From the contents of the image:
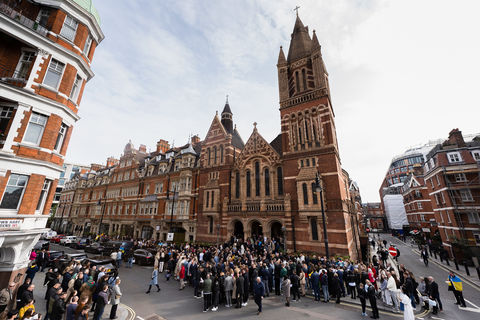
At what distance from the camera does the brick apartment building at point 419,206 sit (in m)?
42.7

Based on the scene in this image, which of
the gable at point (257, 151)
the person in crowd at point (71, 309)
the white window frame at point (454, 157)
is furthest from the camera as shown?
the gable at point (257, 151)

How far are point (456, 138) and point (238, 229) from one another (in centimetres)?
3220

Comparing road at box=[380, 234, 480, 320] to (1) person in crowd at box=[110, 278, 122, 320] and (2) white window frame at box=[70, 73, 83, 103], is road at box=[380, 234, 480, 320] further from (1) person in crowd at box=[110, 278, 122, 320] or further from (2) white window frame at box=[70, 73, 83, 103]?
(2) white window frame at box=[70, 73, 83, 103]

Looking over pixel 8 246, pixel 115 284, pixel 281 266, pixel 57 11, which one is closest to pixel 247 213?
pixel 281 266

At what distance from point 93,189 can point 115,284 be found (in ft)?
172

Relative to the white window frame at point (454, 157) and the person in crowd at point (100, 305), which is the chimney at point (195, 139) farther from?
the white window frame at point (454, 157)

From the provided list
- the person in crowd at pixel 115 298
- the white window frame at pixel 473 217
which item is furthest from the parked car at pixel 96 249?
the white window frame at pixel 473 217

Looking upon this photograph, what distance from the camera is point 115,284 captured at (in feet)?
28.6

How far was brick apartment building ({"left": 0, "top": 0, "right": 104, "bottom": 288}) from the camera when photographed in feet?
32.0

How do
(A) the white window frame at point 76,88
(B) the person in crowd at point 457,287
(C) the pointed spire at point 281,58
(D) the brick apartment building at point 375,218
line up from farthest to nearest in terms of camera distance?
1. (D) the brick apartment building at point 375,218
2. (C) the pointed spire at point 281,58
3. (A) the white window frame at point 76,88
4. (B) the person in crowd at point 457,287

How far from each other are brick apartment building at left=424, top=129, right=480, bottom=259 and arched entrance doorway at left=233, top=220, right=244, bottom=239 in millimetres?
25393

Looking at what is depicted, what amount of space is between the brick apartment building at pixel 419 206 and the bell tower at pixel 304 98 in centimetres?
3854

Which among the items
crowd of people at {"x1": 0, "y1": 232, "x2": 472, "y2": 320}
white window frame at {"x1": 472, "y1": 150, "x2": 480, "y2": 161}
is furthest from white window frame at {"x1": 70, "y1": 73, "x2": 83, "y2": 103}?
white window frame at {"x1": 472, "y1": 150, "x2": 480, "y2": 161}

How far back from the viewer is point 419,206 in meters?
46.5
